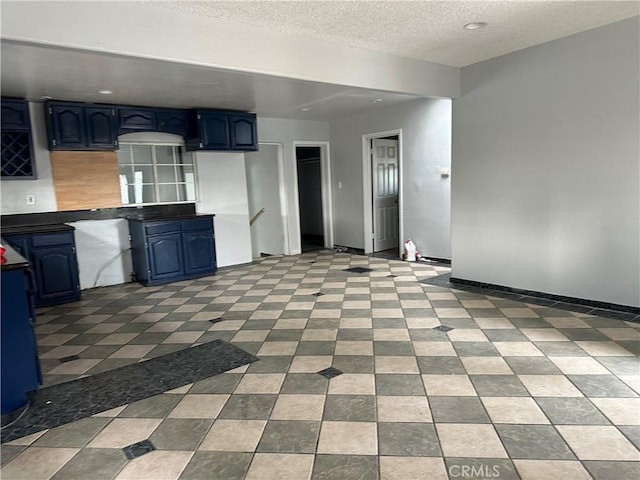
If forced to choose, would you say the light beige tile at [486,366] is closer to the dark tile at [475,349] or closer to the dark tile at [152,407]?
the dark tile at [475,349]

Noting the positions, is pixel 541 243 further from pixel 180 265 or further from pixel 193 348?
pixel 180 265

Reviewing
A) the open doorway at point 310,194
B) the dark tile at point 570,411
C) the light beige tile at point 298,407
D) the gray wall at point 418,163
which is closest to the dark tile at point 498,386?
the dark tile at point 570,411

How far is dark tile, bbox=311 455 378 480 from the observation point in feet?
6.15

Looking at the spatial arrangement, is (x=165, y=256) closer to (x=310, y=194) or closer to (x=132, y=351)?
(x=132, y=351)

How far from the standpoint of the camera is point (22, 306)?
250 centimetres

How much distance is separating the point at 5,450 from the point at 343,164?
614cm

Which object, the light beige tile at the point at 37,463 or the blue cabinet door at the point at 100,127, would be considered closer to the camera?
the light beige tile at the point at 37,463

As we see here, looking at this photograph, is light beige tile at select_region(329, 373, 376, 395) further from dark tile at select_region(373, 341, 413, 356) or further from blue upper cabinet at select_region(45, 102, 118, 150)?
blue upper cabinet at select_region(45, 102, 118, 150)

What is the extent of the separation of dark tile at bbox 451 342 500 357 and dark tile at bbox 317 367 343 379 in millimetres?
930

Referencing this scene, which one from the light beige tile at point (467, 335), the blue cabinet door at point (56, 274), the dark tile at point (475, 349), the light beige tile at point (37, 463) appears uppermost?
the blue cabinet door at point (56, 274)

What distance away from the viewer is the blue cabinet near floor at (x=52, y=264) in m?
4.61

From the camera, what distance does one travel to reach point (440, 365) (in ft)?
9.55

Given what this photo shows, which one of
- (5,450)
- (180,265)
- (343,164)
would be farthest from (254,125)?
(5,450)

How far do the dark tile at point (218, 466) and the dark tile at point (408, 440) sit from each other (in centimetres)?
66
